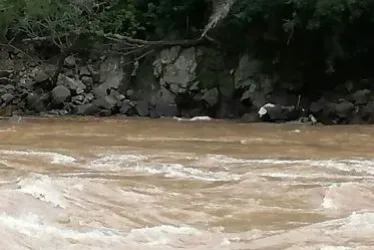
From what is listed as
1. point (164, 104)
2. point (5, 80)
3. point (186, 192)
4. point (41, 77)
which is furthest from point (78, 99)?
point (186, 192)

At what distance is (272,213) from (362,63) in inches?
529

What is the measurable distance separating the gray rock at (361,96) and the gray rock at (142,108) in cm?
535

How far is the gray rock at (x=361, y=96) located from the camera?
739 inches

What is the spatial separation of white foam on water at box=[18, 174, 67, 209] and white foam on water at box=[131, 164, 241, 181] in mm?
1862

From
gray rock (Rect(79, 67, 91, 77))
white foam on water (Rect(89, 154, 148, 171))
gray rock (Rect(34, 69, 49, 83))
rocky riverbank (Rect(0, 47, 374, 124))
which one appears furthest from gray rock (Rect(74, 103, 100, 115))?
white foam on water (Rect(89, 154, 148, 171))

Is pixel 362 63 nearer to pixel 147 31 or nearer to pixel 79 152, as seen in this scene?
pixel 147 31

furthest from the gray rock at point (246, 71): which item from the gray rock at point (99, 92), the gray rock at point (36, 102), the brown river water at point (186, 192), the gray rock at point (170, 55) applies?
the brown river water at point (186, 192)

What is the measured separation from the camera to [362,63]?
1970 cm

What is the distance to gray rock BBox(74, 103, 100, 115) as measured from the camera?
810 inches

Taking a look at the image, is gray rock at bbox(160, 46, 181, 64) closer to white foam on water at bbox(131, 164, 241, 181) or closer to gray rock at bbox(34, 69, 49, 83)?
gray rock at bbox(34, 69, 49, 83)

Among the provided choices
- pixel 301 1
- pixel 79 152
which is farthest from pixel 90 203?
pixel 301 1

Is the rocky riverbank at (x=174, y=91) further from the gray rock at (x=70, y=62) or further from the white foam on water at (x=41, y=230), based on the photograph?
the white foam on water at (x=41, y=230)

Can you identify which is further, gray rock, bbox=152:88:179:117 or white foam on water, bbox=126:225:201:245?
gray rock, bbox=152:88:179:117

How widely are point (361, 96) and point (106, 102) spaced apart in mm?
6719
